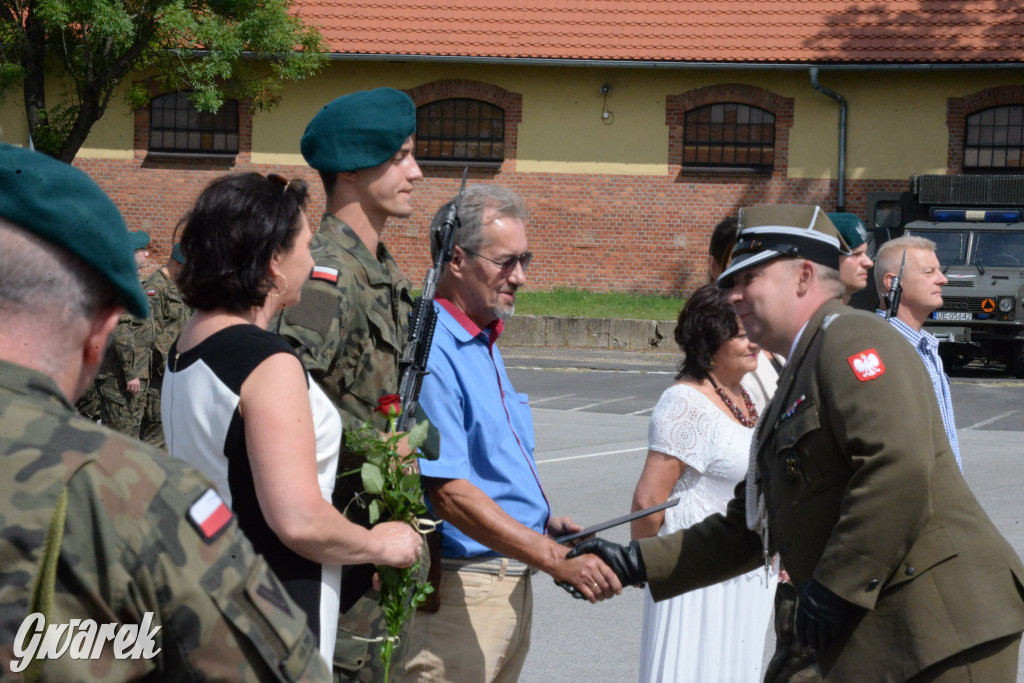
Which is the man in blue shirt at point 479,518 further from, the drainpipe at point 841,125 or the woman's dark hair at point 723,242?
the drainpipe at point 841,125

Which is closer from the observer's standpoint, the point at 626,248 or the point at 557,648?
the point at 557,648

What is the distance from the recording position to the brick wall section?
24.8 meters

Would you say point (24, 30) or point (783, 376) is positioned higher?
point (24, 30)

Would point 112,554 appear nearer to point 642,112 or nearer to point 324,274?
point 324,274

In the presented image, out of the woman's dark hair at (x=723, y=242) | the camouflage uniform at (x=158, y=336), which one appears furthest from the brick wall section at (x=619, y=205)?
the woman's dark hair at (x=723, y=242)

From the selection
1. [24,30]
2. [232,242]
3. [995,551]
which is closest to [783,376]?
[995,551]

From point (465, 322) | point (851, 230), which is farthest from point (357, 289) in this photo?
point (851, 230)

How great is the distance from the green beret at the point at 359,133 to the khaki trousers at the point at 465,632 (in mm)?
1297

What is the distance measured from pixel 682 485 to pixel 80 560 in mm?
3194

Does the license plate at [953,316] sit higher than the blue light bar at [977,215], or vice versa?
the blue light bar at [977,215]

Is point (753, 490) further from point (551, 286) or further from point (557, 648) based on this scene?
point (551, 286)

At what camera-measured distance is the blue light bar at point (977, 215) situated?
19938 mm

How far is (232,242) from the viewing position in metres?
2.57

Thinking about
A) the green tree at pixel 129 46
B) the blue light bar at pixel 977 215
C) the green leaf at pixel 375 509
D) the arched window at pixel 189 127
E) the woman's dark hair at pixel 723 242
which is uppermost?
the green tree at pixel 129 46
